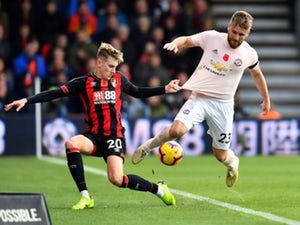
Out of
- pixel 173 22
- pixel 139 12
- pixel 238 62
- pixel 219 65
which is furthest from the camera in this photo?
pixel 173 22

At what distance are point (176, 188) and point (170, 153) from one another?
1.27m

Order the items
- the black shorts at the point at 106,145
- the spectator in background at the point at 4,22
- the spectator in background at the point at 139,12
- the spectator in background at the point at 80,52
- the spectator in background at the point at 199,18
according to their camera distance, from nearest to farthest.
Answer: the black shorts at the point at 106,145, the spectator in background at the point at 80,52, the spectator in background at the point at 4,22, the spectator in background at the point at 139,12, the spectator in background at the point at 199,18

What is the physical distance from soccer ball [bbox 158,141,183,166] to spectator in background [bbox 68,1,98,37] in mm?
10281

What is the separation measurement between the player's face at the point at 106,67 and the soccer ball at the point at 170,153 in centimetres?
181

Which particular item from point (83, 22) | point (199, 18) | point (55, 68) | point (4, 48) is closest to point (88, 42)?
point (83, 22)

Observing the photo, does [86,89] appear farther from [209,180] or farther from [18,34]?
[18,34]

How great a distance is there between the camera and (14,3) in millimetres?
23594

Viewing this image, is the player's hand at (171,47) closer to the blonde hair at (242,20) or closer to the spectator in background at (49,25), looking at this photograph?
the blonde hair at (242,20)

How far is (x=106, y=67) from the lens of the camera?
38.2 ft

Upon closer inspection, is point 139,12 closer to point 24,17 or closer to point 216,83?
point 24,17

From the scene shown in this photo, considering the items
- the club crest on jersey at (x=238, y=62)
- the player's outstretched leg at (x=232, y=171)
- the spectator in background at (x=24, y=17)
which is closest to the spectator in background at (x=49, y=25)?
the spectator in background at (x=24, y=17)

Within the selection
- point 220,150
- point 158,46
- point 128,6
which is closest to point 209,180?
point 220,150

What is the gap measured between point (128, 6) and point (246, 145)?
5.19 metres

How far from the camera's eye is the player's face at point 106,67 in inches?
456
